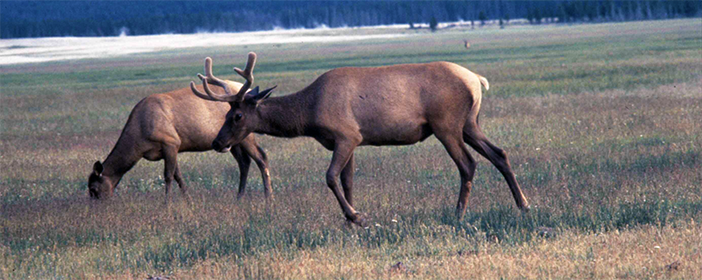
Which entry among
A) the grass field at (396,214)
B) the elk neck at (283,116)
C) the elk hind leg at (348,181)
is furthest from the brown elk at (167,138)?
the elk hind leg at (348,181)

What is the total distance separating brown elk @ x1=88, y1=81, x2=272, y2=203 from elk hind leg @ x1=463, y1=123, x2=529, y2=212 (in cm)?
292

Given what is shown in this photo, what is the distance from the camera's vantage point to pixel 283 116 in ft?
33.2

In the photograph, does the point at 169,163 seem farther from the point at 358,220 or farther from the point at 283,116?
the point at 358,220

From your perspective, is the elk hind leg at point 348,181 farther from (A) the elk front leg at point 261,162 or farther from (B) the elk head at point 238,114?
(A) the elk front leg at point 261,162

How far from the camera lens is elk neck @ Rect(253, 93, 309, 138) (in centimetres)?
1000

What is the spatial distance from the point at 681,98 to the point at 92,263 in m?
15.8

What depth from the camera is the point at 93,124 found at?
24406 mm

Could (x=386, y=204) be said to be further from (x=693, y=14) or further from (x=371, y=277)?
(x=693, y=14)

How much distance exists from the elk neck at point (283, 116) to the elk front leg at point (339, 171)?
66 cm

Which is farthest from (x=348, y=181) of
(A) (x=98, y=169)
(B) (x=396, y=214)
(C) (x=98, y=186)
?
(C) (x=98, y=186)

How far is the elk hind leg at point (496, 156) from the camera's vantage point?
9.86 meters

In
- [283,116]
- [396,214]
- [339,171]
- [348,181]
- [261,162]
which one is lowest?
[396,214]

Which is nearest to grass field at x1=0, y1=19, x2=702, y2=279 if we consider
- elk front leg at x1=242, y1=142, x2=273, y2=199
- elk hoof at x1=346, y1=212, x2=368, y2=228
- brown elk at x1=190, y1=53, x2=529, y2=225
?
elk hoof at x1=346, y1=212, x2=368, y2=228

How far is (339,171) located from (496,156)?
169 centimetres
